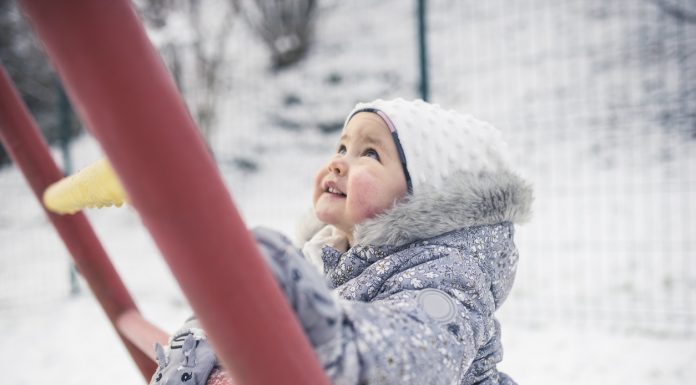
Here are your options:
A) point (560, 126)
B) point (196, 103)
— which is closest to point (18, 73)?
point (196, 103)

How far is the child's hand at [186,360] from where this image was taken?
2.53 feet

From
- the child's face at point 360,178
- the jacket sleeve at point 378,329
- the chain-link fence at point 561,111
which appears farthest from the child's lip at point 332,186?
the chain-link fence at point 561,111

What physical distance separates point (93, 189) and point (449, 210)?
1.68 ft

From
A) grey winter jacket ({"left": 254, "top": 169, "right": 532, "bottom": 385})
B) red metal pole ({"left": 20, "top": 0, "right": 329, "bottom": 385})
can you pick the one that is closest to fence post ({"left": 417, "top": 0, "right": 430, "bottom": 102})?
grey winter jacket ({"left": 254, "top": 169, "right": 532, "bottom": 385})

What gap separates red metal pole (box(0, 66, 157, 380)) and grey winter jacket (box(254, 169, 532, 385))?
1.44 ft

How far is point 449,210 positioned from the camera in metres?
0.86

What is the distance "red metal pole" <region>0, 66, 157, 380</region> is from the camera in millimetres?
1146

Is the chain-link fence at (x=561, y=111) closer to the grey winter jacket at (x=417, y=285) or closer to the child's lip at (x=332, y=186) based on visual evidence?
the grey winter jacket at (x=417, y=285)

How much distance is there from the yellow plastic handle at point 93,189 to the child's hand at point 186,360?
0.23 meters

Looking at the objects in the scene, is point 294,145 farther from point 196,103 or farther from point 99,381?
point 99,381

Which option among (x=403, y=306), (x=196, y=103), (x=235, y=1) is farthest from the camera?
(x=235, y=1)

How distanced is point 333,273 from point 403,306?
0.35m

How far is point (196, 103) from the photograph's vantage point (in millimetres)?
5906

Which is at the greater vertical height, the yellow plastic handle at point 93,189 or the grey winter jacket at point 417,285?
the yellow plastic handle at point 93,189
